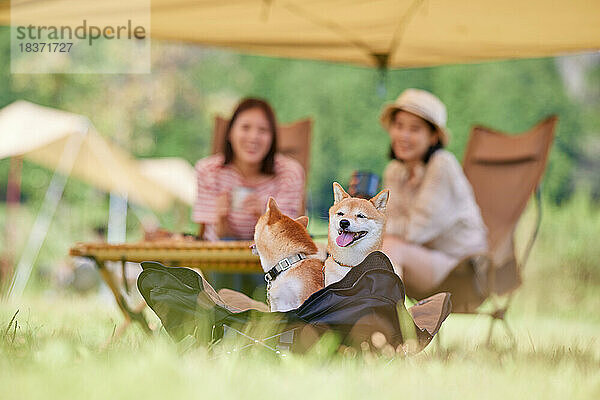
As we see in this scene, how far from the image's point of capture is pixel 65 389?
1473 mm

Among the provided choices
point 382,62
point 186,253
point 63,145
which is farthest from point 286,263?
point 63,145

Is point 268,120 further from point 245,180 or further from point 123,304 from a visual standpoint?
point 123,304

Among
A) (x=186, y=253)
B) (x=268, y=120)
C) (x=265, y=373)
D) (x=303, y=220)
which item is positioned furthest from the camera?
(x=268, y=120)

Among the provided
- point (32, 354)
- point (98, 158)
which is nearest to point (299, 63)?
point (98, 158)

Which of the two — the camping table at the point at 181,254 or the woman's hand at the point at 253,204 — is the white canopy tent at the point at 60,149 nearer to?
the woman's hand at the point at 253,204

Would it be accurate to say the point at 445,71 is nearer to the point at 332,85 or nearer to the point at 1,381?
the point at 332,85

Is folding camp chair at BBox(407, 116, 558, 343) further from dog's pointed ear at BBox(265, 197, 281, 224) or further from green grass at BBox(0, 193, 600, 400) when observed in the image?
dog's pointed ear at BBox(265, 197, 281, 224)

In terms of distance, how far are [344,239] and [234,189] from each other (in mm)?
1608

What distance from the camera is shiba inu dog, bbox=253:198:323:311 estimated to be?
5.83ft

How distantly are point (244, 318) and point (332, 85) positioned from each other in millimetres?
11017

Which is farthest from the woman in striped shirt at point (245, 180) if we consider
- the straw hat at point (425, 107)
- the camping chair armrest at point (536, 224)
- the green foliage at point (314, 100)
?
the green foliage at point (314, 100)

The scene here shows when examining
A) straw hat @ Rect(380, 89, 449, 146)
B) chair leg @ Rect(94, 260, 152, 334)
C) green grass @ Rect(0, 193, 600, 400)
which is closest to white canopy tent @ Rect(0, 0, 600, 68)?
straw hat @ Rect(380, 89, 449, 146)

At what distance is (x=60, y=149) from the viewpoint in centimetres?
658

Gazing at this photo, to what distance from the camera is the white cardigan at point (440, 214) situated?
3.29 meters
